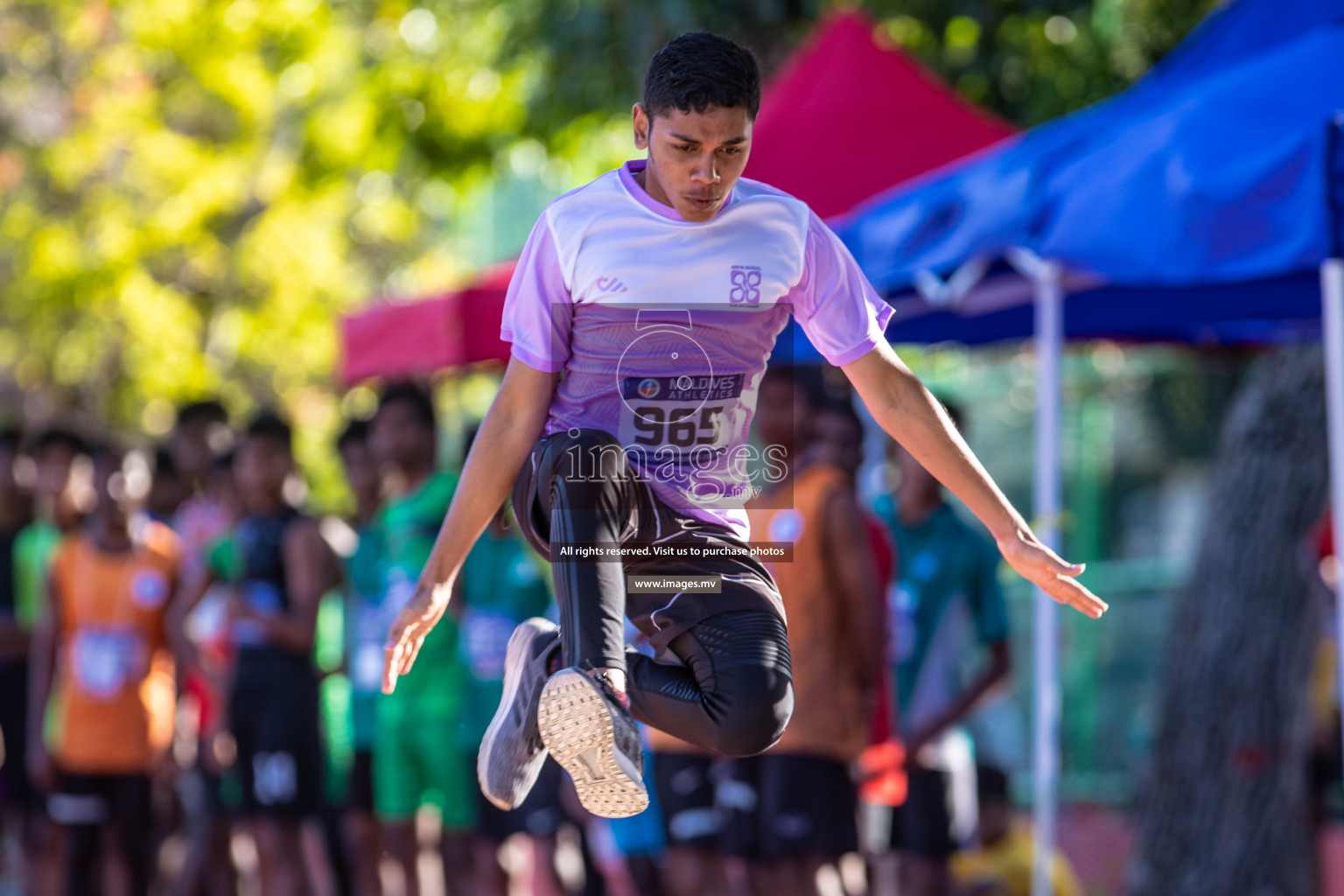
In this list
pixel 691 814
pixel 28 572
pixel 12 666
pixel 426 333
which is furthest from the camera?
pixel 28 572

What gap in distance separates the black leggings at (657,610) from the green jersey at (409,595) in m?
3.27

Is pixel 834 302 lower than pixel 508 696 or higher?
higher

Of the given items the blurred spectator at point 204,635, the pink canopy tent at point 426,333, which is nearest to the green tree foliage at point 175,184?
the blurred spectator at point 204,635

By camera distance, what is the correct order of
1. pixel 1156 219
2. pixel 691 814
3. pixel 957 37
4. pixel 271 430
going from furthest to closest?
pixel 957 37 < pixel 271 430 < pixel 691 814 < pixel 1156 219

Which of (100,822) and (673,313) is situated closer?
(673,313)

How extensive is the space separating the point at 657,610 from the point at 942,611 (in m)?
2.78

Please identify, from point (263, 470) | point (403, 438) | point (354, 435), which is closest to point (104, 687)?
point (263, 470)

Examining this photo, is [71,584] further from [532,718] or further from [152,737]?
[532,718]

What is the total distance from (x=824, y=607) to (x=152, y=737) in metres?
3.56

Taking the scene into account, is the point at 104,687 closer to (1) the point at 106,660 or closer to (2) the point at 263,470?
(1) the point at 106,660

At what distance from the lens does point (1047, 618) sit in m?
5.43

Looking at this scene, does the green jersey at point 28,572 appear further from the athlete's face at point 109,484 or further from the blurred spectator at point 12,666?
the athlete's face at point 109,484

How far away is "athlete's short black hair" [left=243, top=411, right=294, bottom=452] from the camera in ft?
23.0

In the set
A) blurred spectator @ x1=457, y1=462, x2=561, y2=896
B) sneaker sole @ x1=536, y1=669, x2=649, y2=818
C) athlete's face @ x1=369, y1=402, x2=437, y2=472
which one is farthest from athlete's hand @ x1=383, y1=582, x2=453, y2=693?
athlete's face @ x1=369, y1=402, x2=437, y2=472
